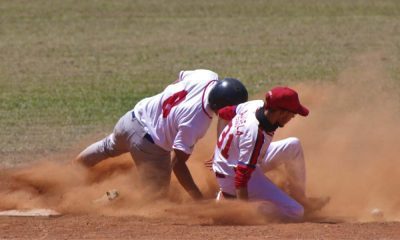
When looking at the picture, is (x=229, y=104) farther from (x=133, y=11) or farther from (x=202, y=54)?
(x=133, y=11)

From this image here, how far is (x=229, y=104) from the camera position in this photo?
33.3ft

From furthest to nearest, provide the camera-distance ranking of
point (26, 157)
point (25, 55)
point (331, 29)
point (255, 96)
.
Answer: point (331, 29), point (25, 55), point (255, 96), point (26, 157)

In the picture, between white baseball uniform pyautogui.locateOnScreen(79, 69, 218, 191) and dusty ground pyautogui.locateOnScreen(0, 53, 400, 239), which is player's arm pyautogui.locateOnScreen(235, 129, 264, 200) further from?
white baseball uniform pyautogui.locateOnScreen(79, 69, 218, 191)

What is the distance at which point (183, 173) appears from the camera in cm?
1021

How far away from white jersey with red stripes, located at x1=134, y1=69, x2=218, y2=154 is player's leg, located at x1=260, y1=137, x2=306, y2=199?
70 cm

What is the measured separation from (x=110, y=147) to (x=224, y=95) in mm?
1687

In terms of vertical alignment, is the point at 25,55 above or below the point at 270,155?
below

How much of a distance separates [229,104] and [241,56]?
10859mm

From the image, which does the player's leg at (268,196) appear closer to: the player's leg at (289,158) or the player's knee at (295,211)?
the player's knee at (295,211)

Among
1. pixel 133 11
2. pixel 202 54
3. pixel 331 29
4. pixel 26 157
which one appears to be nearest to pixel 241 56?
pixel 202 54

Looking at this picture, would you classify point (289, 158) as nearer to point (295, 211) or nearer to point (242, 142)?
point (295, 211)

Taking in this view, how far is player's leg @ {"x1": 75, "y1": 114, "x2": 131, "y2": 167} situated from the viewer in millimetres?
10977

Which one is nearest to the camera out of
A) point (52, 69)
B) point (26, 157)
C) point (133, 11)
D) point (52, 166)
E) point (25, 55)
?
point (52, 166)

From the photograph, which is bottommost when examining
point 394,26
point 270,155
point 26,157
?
point 394,26
